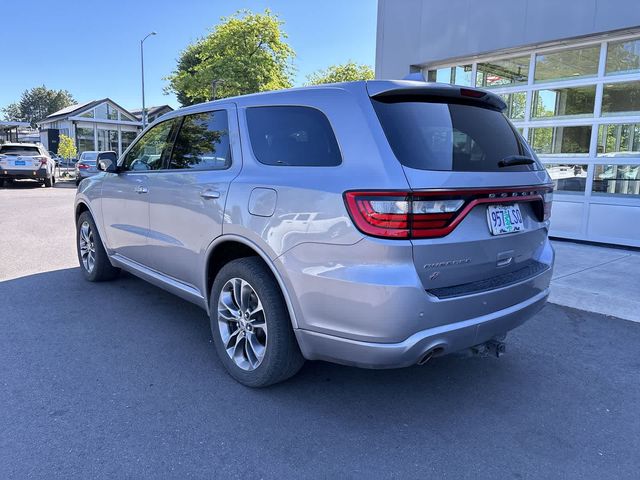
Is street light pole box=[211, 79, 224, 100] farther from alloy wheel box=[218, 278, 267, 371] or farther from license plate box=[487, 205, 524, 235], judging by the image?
license plate box=[487, 205, 524, 235]

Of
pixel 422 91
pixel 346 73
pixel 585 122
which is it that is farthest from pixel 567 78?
pixel 346 73

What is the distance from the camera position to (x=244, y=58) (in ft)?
83.3

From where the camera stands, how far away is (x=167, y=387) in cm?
311

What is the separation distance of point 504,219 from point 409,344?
93 centimetres

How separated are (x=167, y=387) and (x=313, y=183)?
162 centimetres

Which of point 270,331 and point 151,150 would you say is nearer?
point 270,331

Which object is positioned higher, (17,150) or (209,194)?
(17,150)

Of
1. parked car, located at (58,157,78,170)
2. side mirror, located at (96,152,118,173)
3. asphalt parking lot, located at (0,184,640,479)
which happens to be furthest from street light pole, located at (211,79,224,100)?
asphalt parking lot, located at (0,184,640,479)

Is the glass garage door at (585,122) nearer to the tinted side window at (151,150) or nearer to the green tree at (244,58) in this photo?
the tinted side window at (151,150)

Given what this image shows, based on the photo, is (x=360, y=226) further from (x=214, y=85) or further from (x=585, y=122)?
(x=214, y=85)

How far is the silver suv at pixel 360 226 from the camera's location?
2.37m

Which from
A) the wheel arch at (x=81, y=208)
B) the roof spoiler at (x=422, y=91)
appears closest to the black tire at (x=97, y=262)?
the wheel arch at (x=81, y=208)

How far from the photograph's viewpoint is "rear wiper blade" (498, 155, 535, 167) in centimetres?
286

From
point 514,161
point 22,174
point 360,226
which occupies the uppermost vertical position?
point 514,161
